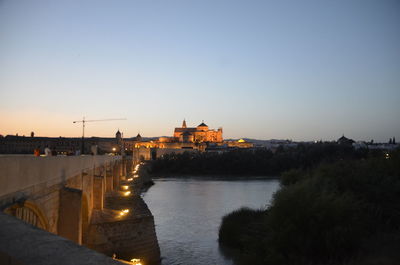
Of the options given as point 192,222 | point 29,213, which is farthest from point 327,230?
point 192,222

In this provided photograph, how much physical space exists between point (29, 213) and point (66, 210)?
183 centimetres

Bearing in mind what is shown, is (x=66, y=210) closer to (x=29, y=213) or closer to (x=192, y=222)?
(x=29, y=213)

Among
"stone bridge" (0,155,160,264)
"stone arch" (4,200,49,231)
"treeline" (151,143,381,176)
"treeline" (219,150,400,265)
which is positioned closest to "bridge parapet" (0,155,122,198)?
"stone bridge" (0,155,160,264)

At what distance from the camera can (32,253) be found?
1.53 meters

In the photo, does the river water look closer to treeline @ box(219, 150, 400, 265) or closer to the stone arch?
treeline @ box(219, 150, 400, 265)

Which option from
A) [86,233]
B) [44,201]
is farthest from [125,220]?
[44,201]

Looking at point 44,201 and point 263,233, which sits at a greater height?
point 44,201

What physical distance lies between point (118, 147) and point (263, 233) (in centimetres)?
5660

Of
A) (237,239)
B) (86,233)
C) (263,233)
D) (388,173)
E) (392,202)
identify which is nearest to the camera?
(86,233)

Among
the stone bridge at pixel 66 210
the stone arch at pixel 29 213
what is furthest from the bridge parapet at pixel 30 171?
the stone arch at pixel 29 213

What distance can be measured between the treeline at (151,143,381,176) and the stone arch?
45.5m

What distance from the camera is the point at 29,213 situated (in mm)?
4770

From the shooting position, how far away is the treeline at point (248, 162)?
167ft

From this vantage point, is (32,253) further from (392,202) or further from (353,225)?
(392,202)
